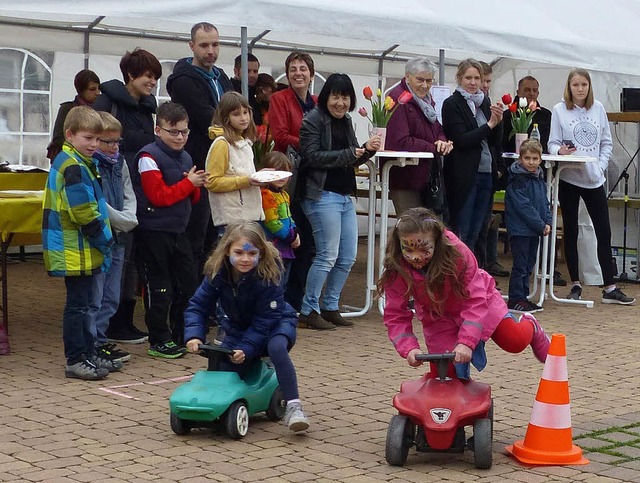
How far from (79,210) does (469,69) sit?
4.25m

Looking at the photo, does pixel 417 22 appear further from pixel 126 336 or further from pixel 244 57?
pixel 126 336

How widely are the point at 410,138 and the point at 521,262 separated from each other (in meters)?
1.62

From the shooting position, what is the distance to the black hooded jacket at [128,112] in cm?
816

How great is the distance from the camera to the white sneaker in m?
5.76

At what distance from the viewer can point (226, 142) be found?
802cm

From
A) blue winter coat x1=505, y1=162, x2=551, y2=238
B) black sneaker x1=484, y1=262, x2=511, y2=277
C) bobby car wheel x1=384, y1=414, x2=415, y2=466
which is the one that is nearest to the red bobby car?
bobby car wheel x1=384, y1=414, x2=415, y2=466

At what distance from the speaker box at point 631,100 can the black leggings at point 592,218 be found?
2171mm

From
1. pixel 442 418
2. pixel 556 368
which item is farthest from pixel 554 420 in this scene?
pixel 442 418

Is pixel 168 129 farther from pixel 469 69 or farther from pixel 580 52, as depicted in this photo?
pixel 580 52

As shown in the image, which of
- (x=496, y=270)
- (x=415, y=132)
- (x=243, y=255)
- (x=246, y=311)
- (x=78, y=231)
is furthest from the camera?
(x=496, y=270)

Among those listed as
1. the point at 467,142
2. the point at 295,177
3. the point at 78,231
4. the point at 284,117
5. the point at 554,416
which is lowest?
the point at 554,416

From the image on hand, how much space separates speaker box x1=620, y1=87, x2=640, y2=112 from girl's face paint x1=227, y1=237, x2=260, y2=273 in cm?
795

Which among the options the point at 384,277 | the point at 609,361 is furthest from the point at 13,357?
the point at 609,361

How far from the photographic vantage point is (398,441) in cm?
529
